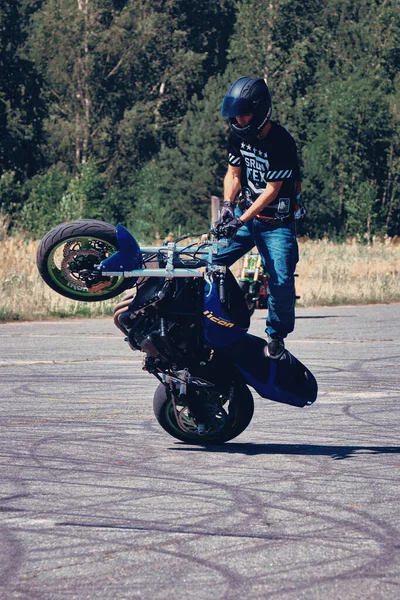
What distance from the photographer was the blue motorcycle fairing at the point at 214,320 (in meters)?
6.94

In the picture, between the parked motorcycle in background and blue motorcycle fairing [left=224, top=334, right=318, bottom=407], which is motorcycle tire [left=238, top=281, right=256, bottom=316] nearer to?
blue motorcycle fairing [left=224, top=334, right=318, bottom=407]

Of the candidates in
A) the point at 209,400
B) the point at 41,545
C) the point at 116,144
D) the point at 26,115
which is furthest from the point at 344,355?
the point at 116,144

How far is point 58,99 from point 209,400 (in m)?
60.2

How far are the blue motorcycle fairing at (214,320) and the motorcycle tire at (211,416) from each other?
37 centimetres

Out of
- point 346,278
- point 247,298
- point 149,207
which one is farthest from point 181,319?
point 149,207

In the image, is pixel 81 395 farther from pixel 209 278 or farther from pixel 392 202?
pixel 392 202

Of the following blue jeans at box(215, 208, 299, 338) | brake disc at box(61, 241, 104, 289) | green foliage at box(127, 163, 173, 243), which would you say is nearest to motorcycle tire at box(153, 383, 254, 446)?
blue jeans at box(215, 208, 299, 338)

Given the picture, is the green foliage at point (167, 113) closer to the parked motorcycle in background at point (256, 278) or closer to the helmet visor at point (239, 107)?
the parked motorcycle in background at point (256, 278)

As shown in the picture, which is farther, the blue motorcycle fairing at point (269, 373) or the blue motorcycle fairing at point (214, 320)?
the blue motorcycle fairing at point (269, 373)

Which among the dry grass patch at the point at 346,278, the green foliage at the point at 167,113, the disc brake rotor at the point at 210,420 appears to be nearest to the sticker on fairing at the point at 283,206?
the disc brake rotor at the point at 210,420

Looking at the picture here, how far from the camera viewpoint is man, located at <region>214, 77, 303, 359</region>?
275 inches

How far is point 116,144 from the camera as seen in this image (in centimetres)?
6544

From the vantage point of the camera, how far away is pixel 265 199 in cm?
699

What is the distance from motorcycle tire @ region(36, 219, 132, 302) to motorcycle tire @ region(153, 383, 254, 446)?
2.53 feet
